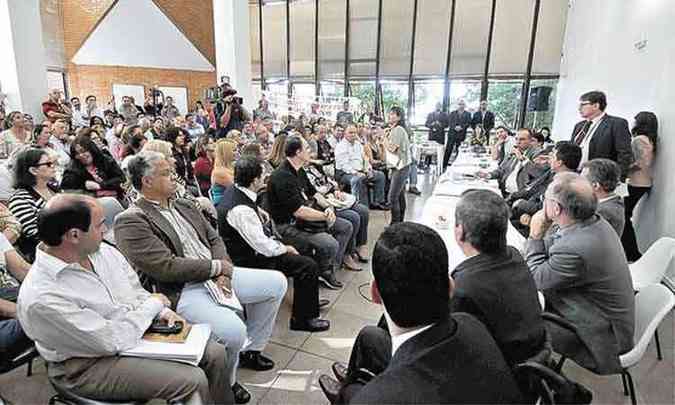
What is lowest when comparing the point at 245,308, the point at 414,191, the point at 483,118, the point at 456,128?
the point at 414,191

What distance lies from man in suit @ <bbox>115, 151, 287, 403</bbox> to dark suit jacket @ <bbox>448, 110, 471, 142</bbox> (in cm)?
772

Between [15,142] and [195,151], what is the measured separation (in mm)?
1963

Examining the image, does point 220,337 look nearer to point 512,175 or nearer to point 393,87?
point 512,175

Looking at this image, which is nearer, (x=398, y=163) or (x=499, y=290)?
(x=499, y=290)

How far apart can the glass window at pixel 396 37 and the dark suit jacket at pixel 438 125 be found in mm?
2075

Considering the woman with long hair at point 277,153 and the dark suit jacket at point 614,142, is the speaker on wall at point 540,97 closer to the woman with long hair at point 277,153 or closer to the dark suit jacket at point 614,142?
the dark suit jacket at point 614,142

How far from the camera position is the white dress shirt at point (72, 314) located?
1.28 meters

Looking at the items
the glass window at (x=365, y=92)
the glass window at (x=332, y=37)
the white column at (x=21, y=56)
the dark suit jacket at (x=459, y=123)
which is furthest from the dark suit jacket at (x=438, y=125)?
the white column at (x=21, y=56)

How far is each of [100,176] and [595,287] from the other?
3719mm

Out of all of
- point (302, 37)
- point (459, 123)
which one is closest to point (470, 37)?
point (459, 123)

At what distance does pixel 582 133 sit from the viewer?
374cm

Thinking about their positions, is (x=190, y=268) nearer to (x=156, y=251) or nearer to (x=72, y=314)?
(x=156, y=251)

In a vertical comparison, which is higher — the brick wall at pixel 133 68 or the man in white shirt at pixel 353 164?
the brick wall at pixel 133 68

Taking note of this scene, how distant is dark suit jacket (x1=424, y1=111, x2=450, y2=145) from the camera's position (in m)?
9.44
